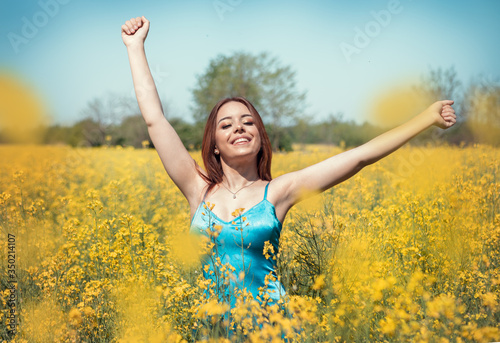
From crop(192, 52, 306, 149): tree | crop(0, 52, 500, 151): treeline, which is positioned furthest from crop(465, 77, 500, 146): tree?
crop(192, 52, 306, 149): tree

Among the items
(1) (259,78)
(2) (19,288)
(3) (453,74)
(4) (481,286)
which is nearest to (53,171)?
(2) (19,288)

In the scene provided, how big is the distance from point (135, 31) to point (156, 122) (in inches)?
23.6

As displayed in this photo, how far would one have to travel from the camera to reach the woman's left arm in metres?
1.94

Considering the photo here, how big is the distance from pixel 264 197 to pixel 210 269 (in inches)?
18.1

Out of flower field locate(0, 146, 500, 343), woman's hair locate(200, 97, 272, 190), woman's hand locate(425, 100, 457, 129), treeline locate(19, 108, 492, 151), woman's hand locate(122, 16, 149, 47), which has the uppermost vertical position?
treeline locate(19, 108, 492, 151)

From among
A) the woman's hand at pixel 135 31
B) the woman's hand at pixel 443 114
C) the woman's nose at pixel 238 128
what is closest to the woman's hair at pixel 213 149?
the woman's nose at pixel 238 128

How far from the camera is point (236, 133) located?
210 centimetres

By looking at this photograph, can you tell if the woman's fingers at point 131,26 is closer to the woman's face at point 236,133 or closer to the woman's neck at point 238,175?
the woman's face at point 236,133

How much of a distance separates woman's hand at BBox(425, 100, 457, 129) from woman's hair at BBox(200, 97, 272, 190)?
87 centimetres

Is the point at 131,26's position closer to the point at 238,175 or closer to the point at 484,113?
the point at 238,175

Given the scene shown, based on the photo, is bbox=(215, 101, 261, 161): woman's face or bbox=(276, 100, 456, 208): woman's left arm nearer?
bbox=(276, 100, 456, 208): woman's left arm

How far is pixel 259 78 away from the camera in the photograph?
1191 inches

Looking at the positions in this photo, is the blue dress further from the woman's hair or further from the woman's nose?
the woman's nose

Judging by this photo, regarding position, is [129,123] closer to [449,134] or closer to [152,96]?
[449,134]
